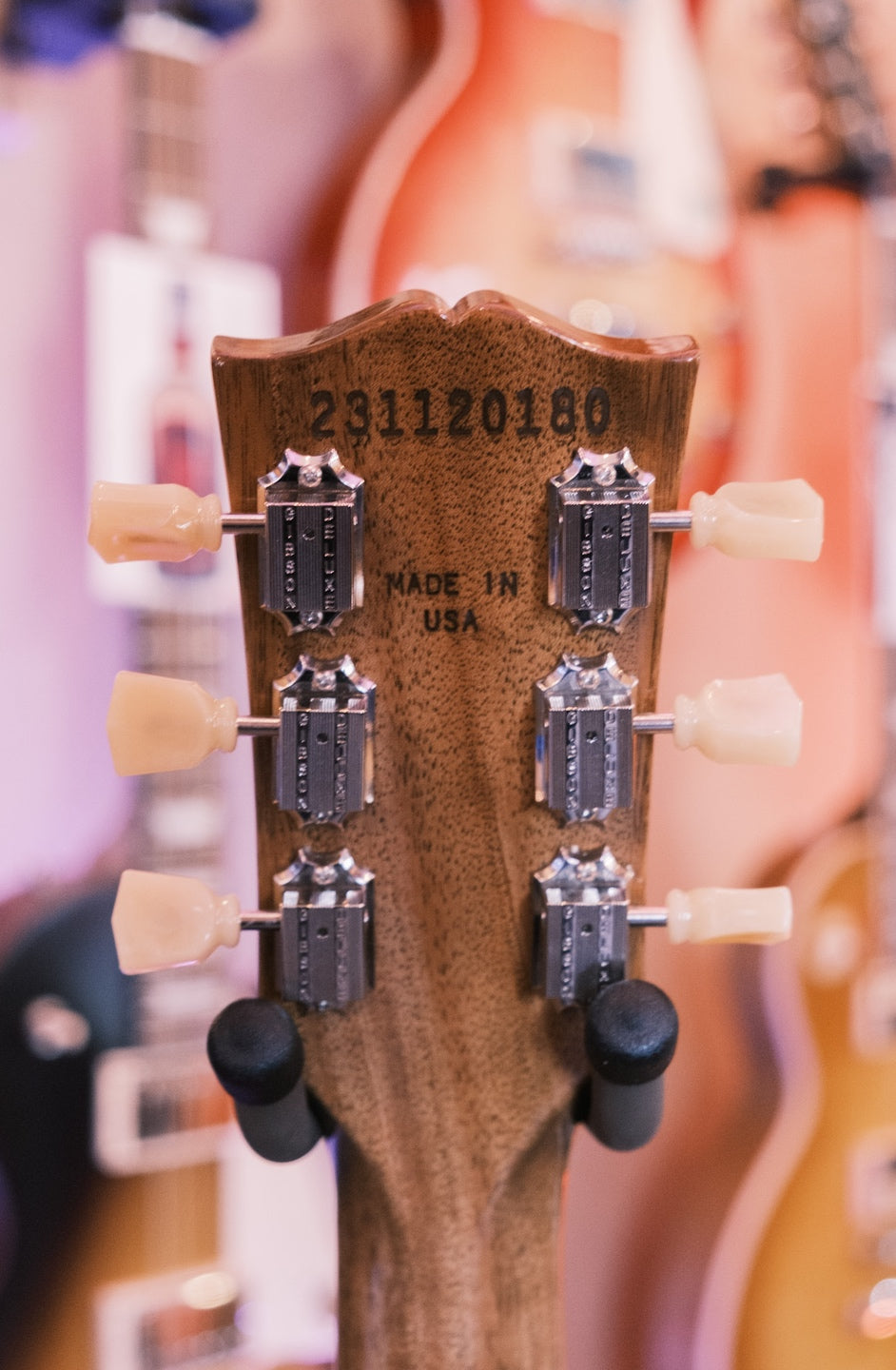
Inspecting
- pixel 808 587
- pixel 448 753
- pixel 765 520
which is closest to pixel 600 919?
pixel 448 753

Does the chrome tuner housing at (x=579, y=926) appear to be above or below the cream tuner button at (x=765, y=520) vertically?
below

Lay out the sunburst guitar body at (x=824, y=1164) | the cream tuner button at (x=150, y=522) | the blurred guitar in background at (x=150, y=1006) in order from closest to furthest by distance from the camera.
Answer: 1. the cream tuner button at (x=150, y=522)
2. the blurred guitar in background at (x=150, y=1006)
3. the sunburst guitar body at (x=824, y=1164)

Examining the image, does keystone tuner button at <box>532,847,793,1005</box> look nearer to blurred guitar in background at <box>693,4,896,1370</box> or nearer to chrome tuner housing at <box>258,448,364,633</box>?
chrome tuner housing at <box>258,448,364,633</box>

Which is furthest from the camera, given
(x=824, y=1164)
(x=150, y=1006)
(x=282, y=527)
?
(x=824, y=1164)

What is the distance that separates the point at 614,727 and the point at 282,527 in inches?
7.5

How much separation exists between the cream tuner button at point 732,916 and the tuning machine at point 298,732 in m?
0.19

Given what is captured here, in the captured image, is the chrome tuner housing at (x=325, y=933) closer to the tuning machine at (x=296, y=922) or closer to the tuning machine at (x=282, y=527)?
the tuning machine at (x=296, y=922)

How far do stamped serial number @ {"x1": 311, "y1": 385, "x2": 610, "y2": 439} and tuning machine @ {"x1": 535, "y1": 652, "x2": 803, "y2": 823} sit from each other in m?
0.12

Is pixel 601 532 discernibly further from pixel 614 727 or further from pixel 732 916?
pixel 732 916

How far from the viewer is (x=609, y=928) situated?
1.56 feet

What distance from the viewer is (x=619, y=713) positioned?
450mm

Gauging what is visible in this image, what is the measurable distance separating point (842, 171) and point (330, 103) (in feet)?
2.04

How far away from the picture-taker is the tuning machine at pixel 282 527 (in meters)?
0.43

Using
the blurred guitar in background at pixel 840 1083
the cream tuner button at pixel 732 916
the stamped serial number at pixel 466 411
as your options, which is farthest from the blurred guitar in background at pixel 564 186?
the cream tuner button at pixel 732 916
